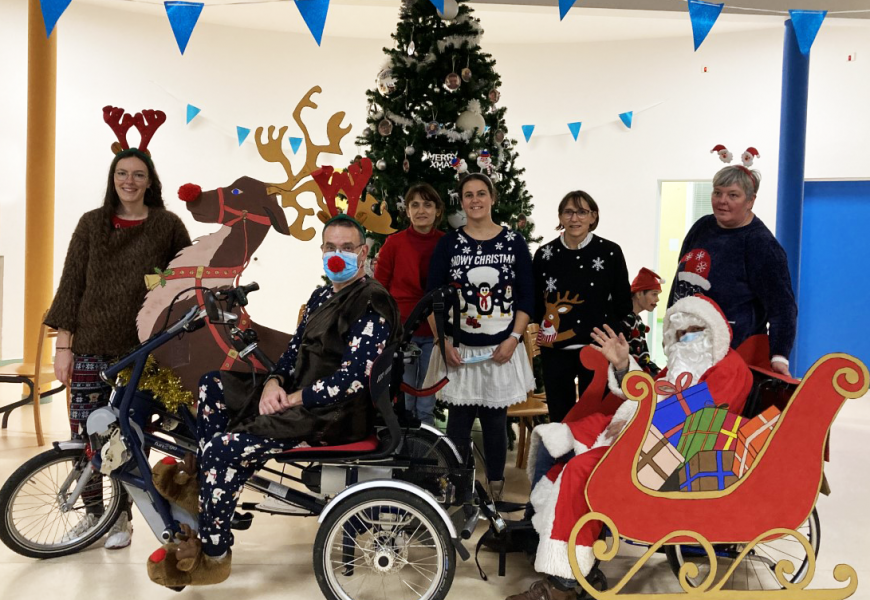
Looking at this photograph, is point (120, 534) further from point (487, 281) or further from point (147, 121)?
point (487, 281)

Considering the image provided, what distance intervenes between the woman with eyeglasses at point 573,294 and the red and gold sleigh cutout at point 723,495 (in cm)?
88

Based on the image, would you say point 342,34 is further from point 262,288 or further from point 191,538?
point 191,538

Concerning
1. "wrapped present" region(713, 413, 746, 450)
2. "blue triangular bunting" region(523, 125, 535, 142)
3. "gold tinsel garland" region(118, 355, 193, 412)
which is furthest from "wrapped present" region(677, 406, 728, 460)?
"blue triangular bunting" region(523, 125, 535, 142)

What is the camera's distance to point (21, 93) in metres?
6.25

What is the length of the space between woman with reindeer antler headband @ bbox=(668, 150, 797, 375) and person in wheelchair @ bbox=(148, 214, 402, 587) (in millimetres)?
1277

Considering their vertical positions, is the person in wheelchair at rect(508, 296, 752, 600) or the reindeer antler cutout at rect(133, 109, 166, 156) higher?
the reindeer antler cutout at rect(133, 109, 166, 156)

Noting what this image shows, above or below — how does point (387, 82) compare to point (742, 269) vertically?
above

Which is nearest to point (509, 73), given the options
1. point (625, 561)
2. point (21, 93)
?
point (21, 93)

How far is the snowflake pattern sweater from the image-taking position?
3.03 meters

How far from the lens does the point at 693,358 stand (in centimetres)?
242

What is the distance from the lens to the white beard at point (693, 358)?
2.39m

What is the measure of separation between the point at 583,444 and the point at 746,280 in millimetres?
939

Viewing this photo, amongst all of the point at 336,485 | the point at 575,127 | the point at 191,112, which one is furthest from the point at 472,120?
the point at 191,112

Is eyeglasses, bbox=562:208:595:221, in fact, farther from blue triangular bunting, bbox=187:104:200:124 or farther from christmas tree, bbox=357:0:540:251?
blue triangular bunting, bbox=187:104:200:124
